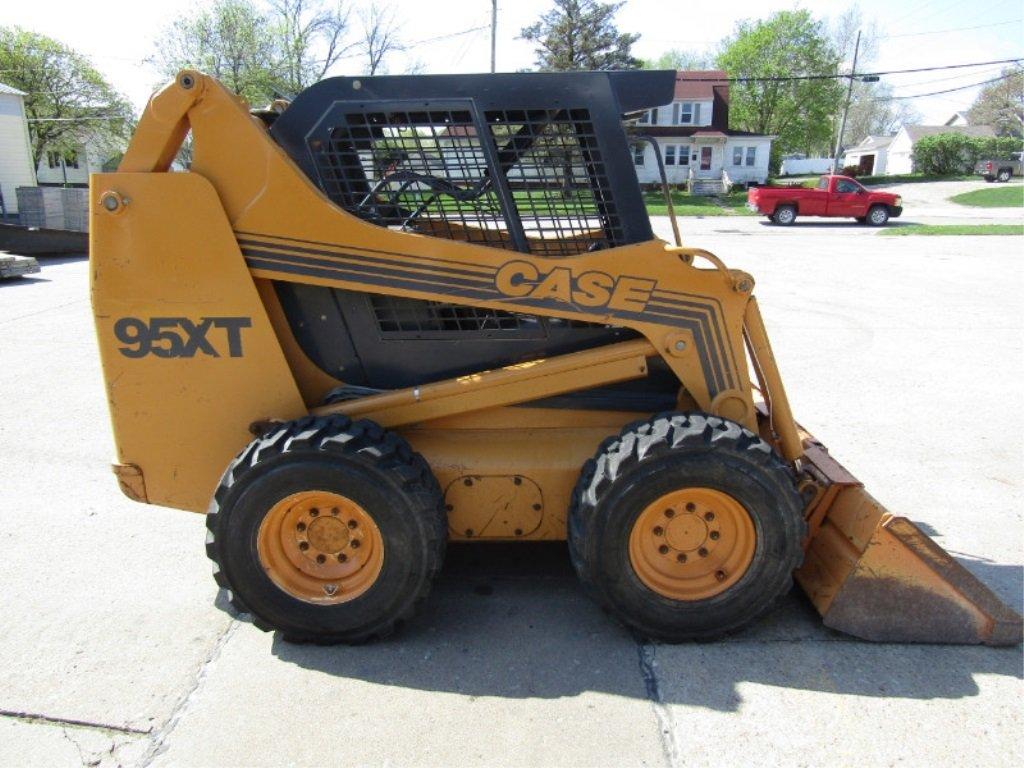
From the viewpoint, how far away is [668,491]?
3002 millimetres

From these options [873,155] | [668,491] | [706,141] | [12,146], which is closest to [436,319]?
[668,491]

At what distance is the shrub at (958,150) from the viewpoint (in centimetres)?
5400

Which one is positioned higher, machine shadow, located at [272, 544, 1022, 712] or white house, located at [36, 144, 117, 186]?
white house, located at [36, 144, 117, 186]

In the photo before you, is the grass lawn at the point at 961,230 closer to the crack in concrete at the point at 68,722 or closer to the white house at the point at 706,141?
the white house at the point at 706,141

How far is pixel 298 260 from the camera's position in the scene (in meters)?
3.17

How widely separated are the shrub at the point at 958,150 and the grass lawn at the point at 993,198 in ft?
47.4

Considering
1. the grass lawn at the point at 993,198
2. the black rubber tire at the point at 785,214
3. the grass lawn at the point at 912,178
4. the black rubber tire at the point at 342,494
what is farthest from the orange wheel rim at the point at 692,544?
the grass lawn at the point at 912,178

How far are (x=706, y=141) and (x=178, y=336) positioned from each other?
47900 mm

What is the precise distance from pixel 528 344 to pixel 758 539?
125cm

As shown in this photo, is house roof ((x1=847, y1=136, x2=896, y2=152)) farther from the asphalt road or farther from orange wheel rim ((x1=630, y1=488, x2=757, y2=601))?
orange wheel rim ((x1=630, y1=488, x2=757, y2=601))

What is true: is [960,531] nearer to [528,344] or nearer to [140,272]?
[528,344]

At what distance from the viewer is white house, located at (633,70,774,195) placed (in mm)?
46812

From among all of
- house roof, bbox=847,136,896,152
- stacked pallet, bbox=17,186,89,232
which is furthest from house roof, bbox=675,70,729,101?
house roof, bbox=847,136,896,152

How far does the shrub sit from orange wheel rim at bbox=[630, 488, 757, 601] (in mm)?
60908
